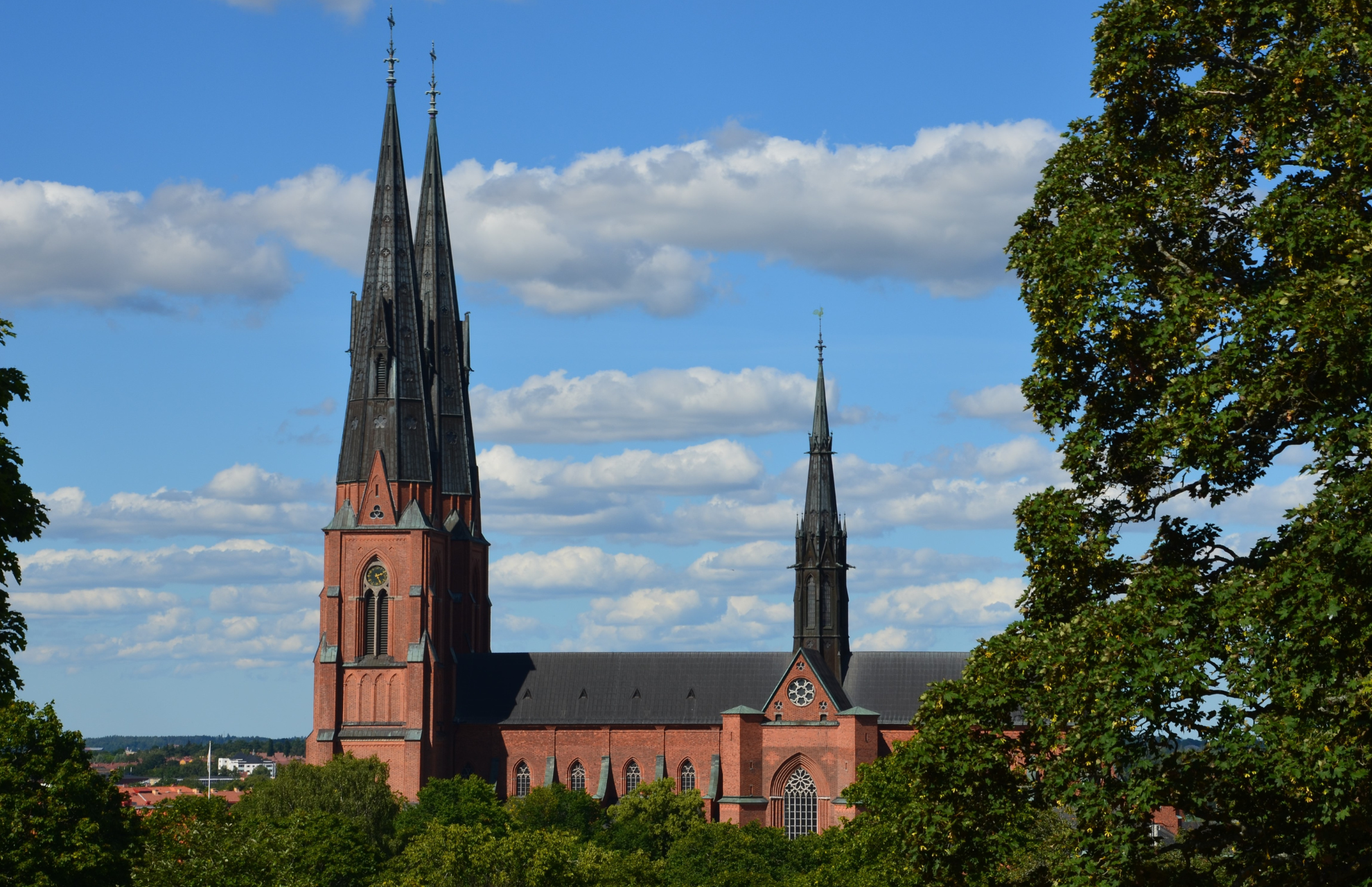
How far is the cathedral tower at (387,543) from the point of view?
110 m

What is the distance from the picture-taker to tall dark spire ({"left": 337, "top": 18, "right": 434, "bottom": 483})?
11000cm

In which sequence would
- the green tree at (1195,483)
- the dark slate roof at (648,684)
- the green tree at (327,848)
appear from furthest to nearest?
the dark slate roof at (648,684), the green tree at (327,848), the green tree at (1195,483)

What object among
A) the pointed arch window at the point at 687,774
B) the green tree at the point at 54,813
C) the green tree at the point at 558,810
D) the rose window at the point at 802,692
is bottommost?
the green tree at the point at 558,810

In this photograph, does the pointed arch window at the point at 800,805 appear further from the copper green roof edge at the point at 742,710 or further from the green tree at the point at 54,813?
the green tree at the point at 54,813

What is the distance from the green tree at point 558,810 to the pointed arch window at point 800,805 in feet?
37.9

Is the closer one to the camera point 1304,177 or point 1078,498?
point 1304,177

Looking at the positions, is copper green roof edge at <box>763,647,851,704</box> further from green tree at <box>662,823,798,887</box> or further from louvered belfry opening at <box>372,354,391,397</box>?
louvered belfry opening at <box>372,354,391,397</box>

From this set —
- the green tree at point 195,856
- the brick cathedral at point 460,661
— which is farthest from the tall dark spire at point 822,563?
the green tree at point 195,856

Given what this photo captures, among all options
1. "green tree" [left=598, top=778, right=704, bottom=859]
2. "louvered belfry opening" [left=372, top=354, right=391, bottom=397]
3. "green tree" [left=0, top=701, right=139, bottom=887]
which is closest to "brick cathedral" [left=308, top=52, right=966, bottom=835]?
"louvered belfry opening" [left=372, top=354, right=391, bottom=397]

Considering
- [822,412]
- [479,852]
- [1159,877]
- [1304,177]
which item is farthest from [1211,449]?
[822,412]

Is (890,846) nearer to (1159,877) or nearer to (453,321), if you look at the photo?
(1159,877)

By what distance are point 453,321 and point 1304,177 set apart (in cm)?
9941

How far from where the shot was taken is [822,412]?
114 metres

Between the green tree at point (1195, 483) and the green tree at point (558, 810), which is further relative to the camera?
the green tree at point (558, 810)
